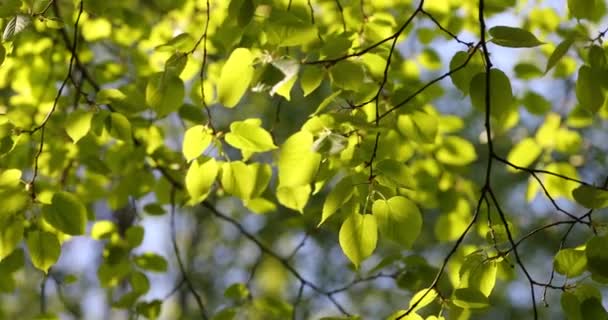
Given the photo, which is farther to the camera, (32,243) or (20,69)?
(20,69)

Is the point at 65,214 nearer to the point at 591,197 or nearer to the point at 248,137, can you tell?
the point at 248,137

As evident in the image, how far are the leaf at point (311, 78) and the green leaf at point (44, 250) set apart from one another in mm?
437

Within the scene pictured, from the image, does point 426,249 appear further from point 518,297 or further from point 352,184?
point 352,184

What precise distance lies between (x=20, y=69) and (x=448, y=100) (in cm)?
360

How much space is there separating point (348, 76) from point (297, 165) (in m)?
0.23

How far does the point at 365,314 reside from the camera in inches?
182

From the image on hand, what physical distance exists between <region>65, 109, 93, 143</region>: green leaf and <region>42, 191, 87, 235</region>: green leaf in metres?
0.13

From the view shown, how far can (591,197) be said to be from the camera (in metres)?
0.86

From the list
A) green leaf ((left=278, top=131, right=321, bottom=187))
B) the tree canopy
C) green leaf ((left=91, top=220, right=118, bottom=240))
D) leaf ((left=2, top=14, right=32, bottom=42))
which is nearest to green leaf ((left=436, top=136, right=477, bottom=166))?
the tree canopy

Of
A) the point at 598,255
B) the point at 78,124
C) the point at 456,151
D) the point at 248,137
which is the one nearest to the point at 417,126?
the point at 248,137

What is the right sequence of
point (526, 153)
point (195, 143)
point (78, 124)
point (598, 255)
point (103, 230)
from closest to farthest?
point (598, 255)
point (195, 143)
point (78, 124)
point (103, 230)
point (526, 153)

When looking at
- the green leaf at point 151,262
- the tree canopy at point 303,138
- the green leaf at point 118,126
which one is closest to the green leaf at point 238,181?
the tree canopy at point 303,138

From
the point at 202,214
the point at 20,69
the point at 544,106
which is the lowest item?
the point at 202,214

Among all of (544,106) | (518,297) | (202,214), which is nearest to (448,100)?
(518,297)
